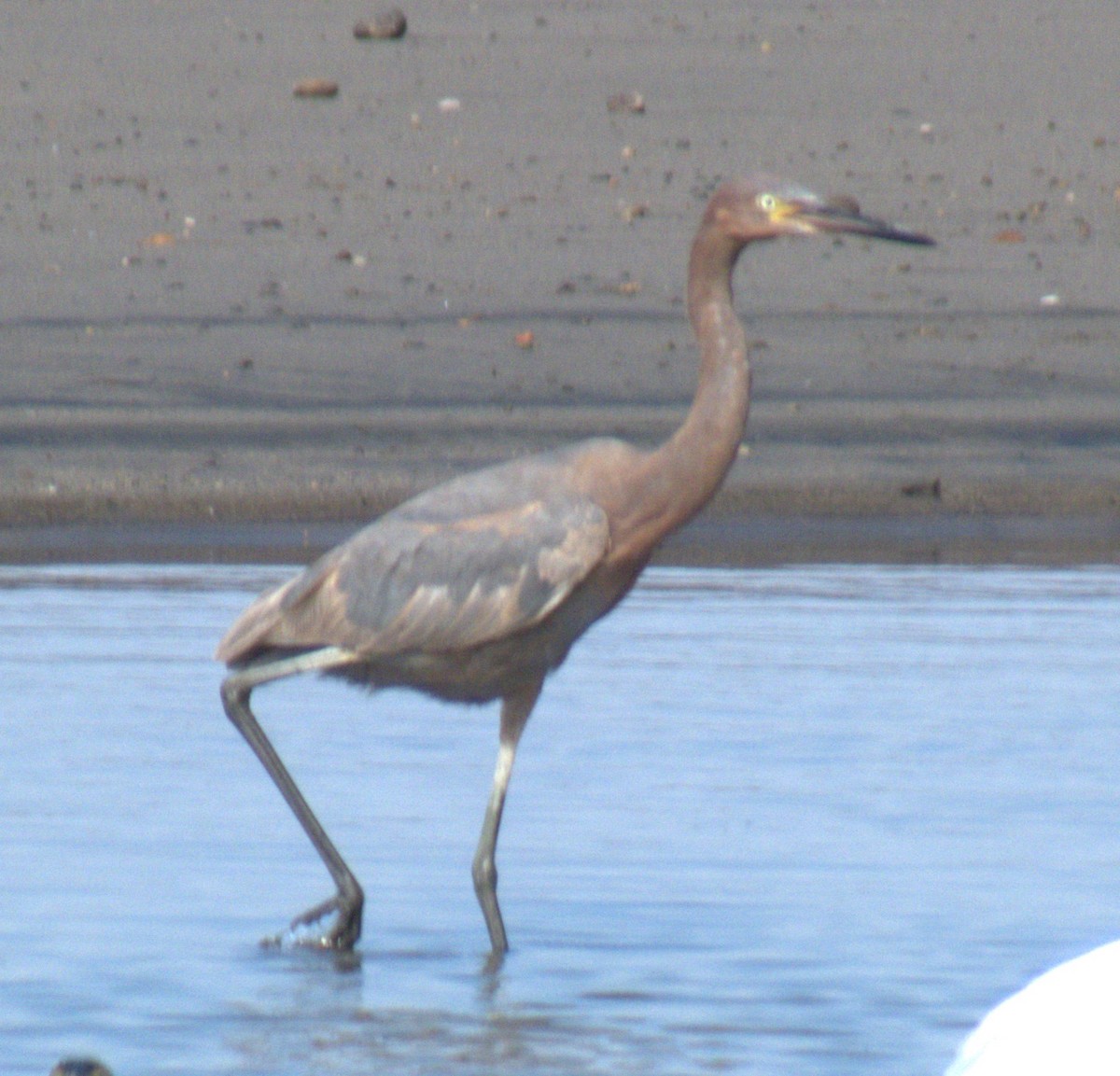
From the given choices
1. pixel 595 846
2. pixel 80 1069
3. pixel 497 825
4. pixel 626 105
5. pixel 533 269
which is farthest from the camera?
pixel 626 105

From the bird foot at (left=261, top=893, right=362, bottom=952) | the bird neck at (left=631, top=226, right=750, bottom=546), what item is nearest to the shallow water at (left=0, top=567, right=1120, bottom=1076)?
the bird foot at (left=261, top=893, right=362, bottom=952)

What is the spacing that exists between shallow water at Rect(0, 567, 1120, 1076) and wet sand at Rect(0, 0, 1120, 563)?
1.98 m

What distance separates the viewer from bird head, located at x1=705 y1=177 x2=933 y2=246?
20.5 ft

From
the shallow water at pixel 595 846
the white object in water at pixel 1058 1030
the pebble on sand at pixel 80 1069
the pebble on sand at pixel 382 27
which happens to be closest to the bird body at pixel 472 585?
the shallow water at pixel 595 846

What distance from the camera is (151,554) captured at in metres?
10.2

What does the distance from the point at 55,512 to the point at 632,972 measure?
5.56 metres

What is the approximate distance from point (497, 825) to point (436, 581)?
20.0 inches

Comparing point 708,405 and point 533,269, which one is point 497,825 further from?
point 533,269

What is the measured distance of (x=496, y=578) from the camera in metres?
5.94

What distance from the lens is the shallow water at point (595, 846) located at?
5.32 metres

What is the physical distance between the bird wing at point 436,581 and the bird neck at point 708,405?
183 millimetres

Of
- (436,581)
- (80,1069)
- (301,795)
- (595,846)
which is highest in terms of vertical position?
(436,581)

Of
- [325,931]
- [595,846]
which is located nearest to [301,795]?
[325,931]

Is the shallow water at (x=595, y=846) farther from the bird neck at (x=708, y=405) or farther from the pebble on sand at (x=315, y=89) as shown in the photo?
the pebble on sand at (x=315, y=89)
